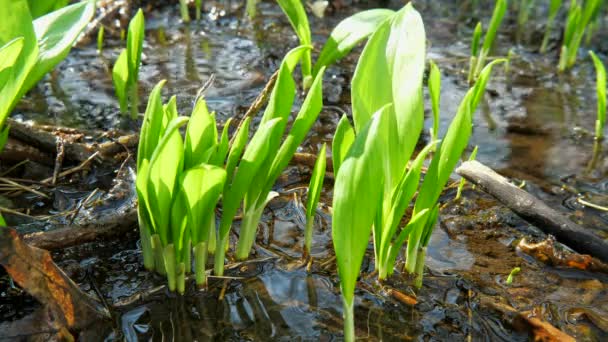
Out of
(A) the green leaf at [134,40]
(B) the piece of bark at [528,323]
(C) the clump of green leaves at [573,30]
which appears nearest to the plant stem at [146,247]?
(B) the piece of bark at [528,323]

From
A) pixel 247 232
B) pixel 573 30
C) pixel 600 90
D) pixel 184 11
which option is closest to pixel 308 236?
pixel 247 232

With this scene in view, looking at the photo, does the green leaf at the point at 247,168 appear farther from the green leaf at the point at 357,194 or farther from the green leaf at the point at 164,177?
the green leaf at the point at 357,194

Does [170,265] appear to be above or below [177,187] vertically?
below

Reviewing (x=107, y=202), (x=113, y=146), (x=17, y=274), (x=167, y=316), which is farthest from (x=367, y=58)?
(x=113, y=146)

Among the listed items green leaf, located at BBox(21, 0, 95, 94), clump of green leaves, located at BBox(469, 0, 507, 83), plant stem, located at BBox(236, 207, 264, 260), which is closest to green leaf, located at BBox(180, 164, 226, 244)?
plant stem, located at BBox(236, 207, 264, 260)

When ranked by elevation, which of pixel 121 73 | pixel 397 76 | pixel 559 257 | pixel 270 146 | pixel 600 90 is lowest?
pixel 559 257

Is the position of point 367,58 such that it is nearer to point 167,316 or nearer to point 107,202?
point 167,316

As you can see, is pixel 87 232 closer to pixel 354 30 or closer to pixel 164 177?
pixel 164 177

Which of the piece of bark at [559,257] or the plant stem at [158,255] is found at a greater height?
the plant stem at [158,255]
